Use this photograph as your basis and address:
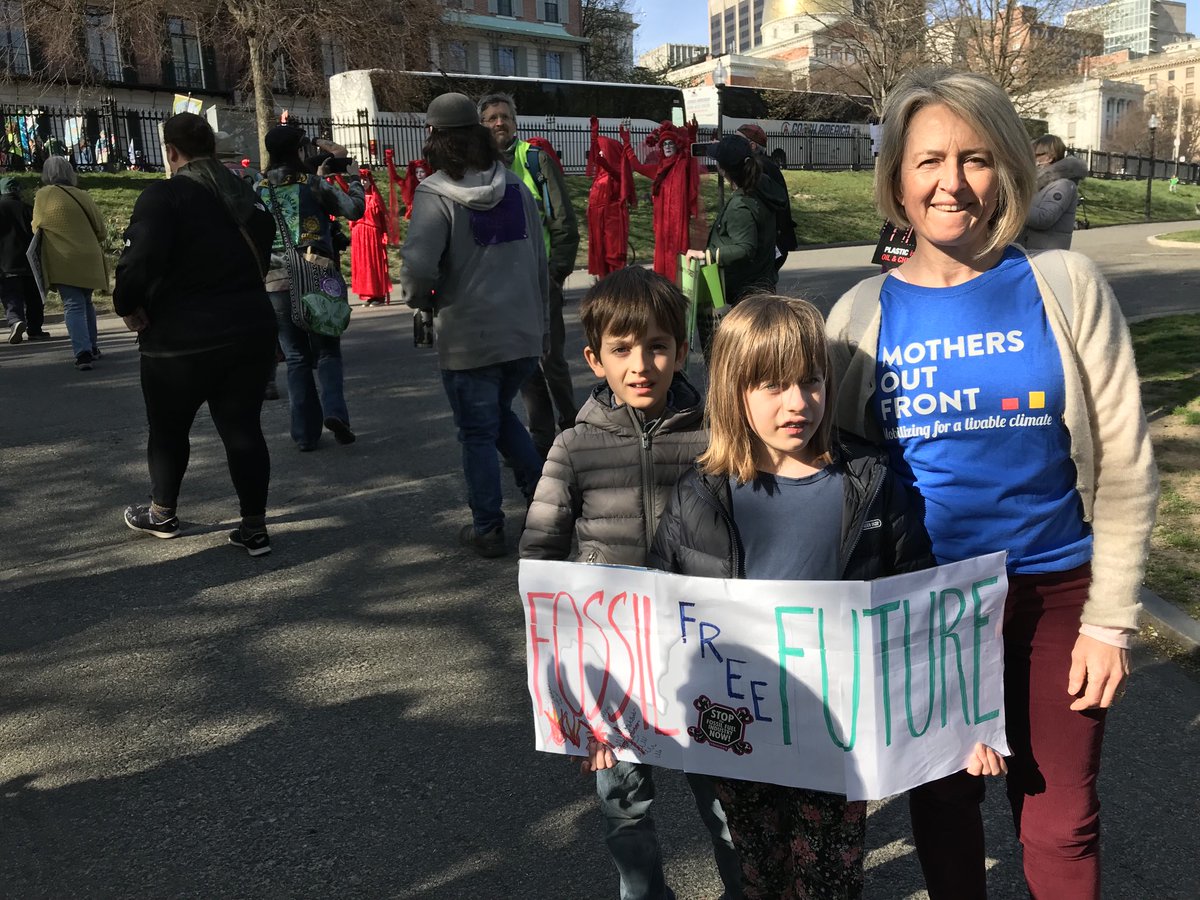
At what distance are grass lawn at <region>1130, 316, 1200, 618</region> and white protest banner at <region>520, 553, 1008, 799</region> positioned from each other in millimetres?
1380

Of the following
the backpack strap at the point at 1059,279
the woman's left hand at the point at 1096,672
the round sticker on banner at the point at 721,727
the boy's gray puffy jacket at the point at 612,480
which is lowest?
the round sticker on banner at the point at 721,727

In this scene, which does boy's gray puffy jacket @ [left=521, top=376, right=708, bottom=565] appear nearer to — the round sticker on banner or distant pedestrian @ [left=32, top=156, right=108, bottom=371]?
the round sticker on banner

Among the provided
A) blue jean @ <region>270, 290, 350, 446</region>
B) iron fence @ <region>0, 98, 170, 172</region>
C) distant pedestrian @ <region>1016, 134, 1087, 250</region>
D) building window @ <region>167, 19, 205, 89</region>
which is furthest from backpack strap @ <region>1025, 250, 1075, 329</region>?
building window @ <region>167, 19, 205, 89</region>

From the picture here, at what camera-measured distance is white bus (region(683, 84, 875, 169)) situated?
40.9 meters

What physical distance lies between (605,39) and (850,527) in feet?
232

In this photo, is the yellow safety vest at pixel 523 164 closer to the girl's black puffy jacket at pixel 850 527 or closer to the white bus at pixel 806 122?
the girl's black puffy jacket at pixel 850 527

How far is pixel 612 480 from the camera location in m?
2.40

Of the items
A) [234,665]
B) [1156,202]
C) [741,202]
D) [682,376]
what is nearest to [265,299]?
[234,665]

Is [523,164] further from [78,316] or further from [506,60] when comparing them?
[506,60]

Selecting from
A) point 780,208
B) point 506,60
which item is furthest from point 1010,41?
point 780,208

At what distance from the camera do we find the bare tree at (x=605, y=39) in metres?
64.9

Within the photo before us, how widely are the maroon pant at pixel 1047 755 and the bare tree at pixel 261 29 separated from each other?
23.9 metres

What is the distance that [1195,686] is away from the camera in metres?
3.67

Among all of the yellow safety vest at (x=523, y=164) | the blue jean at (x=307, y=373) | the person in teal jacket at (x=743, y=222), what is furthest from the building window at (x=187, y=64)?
the person in teal jacket at (x=743, y=222)
